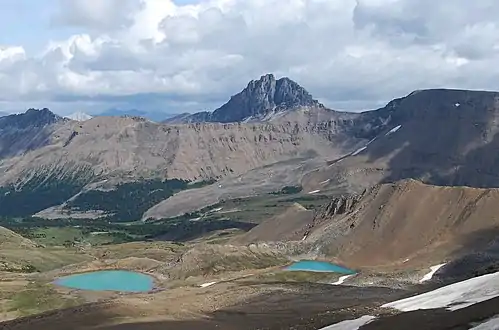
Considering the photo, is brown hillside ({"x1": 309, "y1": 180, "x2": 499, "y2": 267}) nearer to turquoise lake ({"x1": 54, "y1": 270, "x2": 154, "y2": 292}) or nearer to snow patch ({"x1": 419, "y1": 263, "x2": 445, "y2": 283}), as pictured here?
snow patch ({"x1": 419, "y1": 263, "x2": 445, "y2": 283})

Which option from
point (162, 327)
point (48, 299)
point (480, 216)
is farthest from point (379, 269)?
point (162, 327)

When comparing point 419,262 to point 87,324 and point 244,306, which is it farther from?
point 87,324

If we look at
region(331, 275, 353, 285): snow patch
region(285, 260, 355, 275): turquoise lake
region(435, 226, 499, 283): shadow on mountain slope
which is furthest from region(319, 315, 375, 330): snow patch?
region(285, 260, 355, 275): turquoise lake

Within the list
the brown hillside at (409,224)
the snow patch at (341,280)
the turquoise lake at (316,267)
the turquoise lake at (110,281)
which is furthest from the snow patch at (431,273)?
the turquoise lake at (110,281)

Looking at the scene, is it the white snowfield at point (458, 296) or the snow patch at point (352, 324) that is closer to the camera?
the snow patch at point (352, 324)

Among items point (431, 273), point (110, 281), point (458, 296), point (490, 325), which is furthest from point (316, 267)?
point (490, 325)

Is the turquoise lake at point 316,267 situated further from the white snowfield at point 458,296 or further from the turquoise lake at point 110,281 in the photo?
the white snowfield at point 458,296
